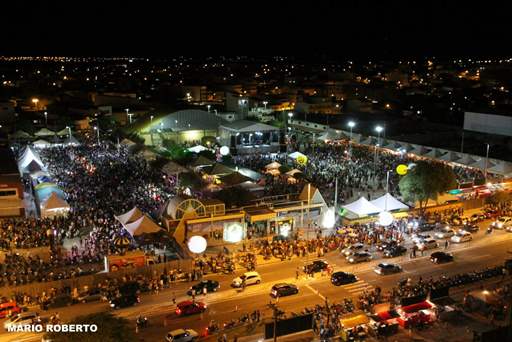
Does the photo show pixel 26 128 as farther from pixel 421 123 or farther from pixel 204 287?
pixel 421 123

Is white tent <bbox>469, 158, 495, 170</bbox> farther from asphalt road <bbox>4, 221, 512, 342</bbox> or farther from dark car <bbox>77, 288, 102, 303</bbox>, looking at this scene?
dark car <bbox>77, 288, 102, 303</bbox>

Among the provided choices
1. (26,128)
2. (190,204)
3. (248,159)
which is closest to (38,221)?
(190,204)

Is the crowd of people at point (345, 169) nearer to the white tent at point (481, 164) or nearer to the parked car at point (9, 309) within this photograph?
the white tent at point (481, 164)

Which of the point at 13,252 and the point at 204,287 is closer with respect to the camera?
the point at 204,287

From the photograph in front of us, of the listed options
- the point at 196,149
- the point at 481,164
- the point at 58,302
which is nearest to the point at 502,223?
the point at 481,164

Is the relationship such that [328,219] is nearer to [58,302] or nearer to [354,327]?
[354,327]

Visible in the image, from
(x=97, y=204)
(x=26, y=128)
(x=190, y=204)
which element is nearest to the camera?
(x=190, y=204)

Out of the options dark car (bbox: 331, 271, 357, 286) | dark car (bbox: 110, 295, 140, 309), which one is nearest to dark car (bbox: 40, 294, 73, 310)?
dark car (bbox: 110, 295, 140, 309)
